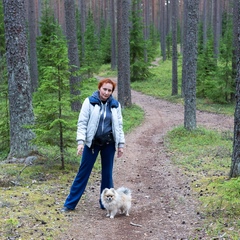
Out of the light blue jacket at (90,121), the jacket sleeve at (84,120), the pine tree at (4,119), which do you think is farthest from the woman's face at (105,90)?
the pine tree at (4,119)

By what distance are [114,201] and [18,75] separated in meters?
4.12

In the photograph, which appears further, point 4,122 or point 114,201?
point 4,122

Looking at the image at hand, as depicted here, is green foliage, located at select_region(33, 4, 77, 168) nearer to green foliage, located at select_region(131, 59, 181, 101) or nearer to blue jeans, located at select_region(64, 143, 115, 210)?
blue jeans, located at select_region(64, 143, 115, 210)

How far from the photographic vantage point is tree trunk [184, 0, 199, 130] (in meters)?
11.9

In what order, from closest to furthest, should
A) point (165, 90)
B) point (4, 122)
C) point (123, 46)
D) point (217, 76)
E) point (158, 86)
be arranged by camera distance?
point (4, 122), point (123, 46), point (217, 76), point (165, 90), point (158, 86)

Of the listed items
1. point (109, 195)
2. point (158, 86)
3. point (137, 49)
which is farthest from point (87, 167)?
point (158, 86)

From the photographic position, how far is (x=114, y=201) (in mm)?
5695

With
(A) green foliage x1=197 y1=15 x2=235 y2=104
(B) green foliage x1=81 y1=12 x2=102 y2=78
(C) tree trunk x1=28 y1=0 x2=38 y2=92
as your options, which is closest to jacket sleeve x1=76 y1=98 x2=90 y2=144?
(A) green foliage x1=197 y1=15 x2=235 y2=104

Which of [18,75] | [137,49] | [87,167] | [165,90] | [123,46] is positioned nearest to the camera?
[87,167]

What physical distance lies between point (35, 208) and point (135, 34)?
22249 mm

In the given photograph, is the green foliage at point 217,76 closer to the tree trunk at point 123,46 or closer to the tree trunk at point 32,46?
the tree trunk at point 123,46

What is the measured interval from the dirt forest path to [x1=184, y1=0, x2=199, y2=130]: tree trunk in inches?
64.7

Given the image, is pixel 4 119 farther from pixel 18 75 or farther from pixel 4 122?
pixel 18 75

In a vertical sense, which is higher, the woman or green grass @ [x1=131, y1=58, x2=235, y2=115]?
the woman
